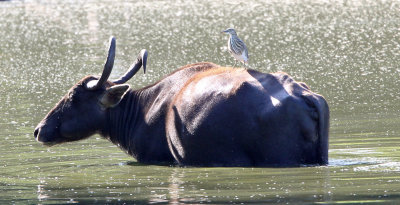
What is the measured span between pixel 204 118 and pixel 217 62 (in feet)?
50.9

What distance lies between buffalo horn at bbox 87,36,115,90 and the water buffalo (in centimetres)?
1

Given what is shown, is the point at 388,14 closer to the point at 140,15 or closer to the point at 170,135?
the point at 140,15

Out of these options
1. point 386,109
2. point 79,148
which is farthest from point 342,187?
point 386,109

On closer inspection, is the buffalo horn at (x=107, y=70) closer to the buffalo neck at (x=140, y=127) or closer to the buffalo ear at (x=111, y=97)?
the buffalo ear at (x=111, y=97)

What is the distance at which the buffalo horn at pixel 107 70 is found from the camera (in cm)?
1212

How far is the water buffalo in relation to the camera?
10633 millimetres

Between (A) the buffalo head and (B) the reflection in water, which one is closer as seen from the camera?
(B) the reflection in water

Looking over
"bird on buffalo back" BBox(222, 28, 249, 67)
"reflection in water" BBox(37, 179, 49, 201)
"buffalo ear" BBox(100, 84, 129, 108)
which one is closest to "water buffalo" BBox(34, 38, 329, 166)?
"buffalo ear" BBox(100, 84, 129, 108)

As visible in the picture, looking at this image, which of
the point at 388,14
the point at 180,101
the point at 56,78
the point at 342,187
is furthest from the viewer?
the point at 388,14

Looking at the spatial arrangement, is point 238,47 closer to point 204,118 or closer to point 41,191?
point 204,118

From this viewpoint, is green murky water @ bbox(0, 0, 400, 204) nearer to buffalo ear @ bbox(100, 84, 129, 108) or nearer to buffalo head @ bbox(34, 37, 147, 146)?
buffalo head @ bbox(34, 37, 147, 146)

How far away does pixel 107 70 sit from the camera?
480 inches

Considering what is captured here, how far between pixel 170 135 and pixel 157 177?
0.89 m

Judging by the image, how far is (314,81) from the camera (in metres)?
21.1
